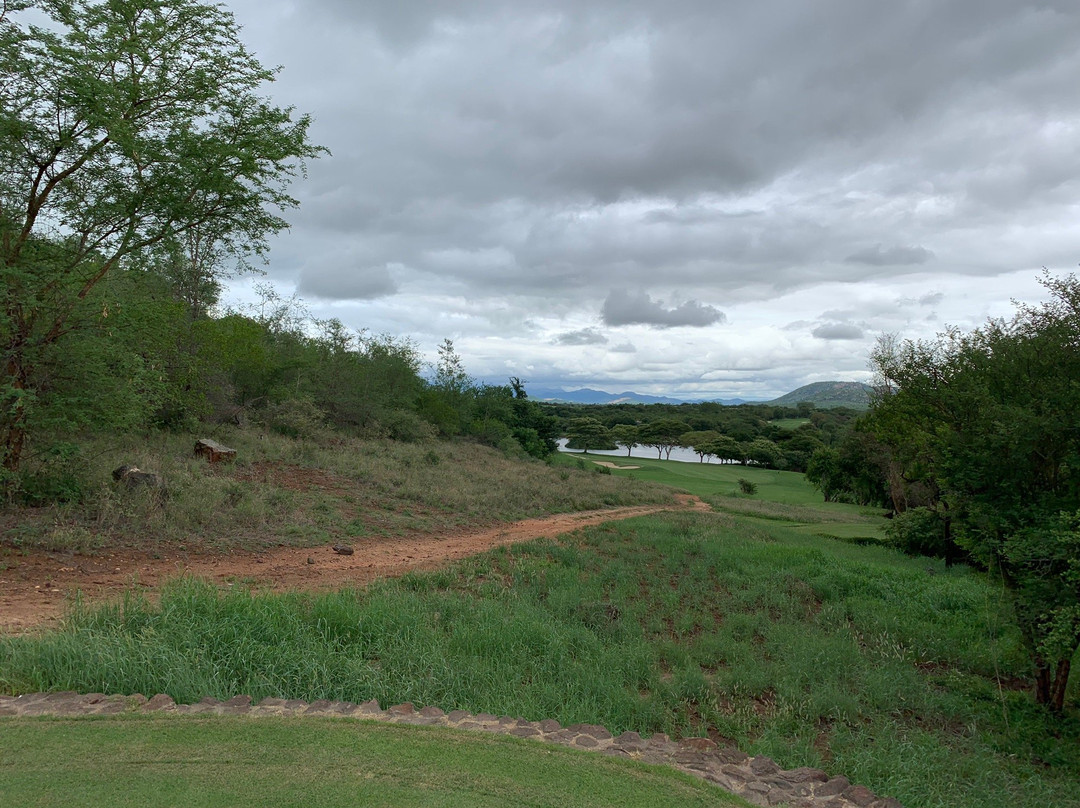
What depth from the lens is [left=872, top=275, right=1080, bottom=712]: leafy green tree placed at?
6.45m

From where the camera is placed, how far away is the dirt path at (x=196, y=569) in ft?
23.9

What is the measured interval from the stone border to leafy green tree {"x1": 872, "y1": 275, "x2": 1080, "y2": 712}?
10.6 ft

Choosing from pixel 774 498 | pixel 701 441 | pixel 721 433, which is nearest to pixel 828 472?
pixel 774 498

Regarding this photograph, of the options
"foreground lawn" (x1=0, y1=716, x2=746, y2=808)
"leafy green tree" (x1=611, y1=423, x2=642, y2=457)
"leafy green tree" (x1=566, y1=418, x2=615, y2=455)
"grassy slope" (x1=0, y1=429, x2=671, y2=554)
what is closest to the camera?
"foreground lawn" (x1=0, y1=716, x2=746, y2=808)

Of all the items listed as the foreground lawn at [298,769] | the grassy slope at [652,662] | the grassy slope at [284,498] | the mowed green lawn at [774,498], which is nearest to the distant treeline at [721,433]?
the mowed green lawn at [774,498]

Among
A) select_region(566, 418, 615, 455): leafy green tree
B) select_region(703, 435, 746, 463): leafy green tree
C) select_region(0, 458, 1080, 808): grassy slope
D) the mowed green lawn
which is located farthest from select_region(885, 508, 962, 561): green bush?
select_region(566, 418, 615, 455): leafy green tree

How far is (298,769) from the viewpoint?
3.65 metres

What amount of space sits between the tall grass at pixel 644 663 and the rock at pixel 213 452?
8454mm

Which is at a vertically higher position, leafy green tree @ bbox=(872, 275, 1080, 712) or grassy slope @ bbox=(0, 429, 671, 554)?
leafy green tree @ bbox=(872, 275, 1080, 712)

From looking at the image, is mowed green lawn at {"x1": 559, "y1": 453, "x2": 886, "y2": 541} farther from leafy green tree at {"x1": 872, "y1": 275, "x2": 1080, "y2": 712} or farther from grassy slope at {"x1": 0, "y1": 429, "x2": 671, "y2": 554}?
leafy green tree at {"x1": 872, "y1": 275, "x2": 1080, "y2": 712}

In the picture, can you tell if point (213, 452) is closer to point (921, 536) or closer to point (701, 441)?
point (921, 536)

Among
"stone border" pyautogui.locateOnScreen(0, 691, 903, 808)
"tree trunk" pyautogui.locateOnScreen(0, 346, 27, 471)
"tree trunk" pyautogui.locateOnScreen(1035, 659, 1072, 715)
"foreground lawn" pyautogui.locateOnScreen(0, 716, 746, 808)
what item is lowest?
"tree trunk" pyautogui.locateOnScreen(1035, 659, 1072, 715)

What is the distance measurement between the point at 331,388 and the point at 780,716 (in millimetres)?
24518

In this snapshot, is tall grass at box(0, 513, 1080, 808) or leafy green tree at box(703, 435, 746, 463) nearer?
tall grass at box(0, 513, 1080, 808)
